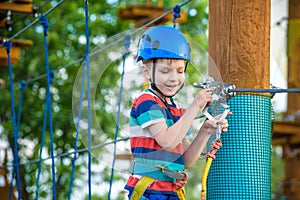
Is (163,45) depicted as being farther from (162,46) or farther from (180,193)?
(180,193)

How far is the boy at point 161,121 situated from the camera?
10.7 ft

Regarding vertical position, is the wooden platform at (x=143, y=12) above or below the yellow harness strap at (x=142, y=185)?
above

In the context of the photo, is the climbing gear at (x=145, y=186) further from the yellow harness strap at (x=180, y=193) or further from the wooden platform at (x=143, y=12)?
the wooden platform at (x=143, y=12)

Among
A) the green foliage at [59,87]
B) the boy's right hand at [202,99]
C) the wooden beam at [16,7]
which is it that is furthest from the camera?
the green foliage at [59,87]

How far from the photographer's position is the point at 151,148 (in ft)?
10.8

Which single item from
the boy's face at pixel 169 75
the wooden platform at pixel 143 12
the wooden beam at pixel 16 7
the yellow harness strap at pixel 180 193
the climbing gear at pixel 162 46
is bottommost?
the yellow harness strap at pixel 180 193

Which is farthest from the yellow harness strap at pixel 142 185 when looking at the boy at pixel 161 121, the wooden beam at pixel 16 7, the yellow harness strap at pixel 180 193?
the wooden beam at pixel 16 7

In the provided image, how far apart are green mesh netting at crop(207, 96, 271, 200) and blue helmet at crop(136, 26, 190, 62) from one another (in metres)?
0.67

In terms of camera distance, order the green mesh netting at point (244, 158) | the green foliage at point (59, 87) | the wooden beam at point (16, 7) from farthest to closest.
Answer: the green foliage at point (59, 87)
the wooden beam at point (16, 7)
the green mesh netting at point (244, 158)

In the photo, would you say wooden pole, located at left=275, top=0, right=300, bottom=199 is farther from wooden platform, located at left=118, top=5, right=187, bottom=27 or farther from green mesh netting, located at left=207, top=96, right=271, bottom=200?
green mesh netting, located at left=207, top=96, right=271, bottom=200

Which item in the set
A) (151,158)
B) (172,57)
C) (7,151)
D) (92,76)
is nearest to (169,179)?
(151,158)

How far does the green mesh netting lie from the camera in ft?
12.8

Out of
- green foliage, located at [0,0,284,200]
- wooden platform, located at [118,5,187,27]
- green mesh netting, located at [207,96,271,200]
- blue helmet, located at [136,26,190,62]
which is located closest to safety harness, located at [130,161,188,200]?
blue helmet, located at [136,26,190,62]

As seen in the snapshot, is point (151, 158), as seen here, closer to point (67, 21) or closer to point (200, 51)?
point (200, 51)
